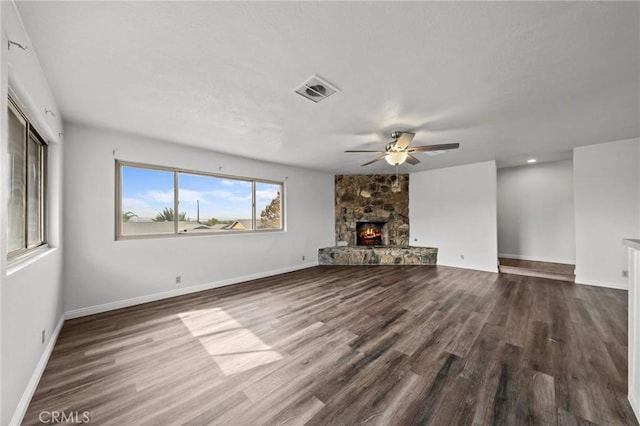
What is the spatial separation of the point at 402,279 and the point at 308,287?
188 centimetres

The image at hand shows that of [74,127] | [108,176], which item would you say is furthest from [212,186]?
[74,127]

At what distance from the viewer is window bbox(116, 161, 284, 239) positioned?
339 cm

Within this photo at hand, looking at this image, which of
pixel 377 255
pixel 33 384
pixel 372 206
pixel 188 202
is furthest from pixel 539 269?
pixel 33 384

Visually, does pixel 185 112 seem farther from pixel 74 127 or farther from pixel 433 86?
pixel 433 86

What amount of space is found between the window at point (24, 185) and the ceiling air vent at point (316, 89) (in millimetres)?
2099

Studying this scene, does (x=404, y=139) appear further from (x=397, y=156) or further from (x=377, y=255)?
(x=377, y=255)

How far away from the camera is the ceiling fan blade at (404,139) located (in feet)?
9.25

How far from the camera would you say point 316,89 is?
2.13 metres

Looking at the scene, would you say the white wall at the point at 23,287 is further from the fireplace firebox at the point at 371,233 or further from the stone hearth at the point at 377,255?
the fireplace firebox at the point at 371,233

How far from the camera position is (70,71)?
1882 millimetres

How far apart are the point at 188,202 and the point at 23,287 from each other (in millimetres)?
2524

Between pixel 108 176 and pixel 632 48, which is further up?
pixel 632 48

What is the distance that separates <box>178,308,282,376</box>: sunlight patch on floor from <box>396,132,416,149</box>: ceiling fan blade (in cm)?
275

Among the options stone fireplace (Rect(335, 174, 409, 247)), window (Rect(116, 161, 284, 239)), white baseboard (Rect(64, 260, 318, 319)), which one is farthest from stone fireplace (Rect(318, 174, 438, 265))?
white baseboard (Rect(64, 260, 318, 319))
